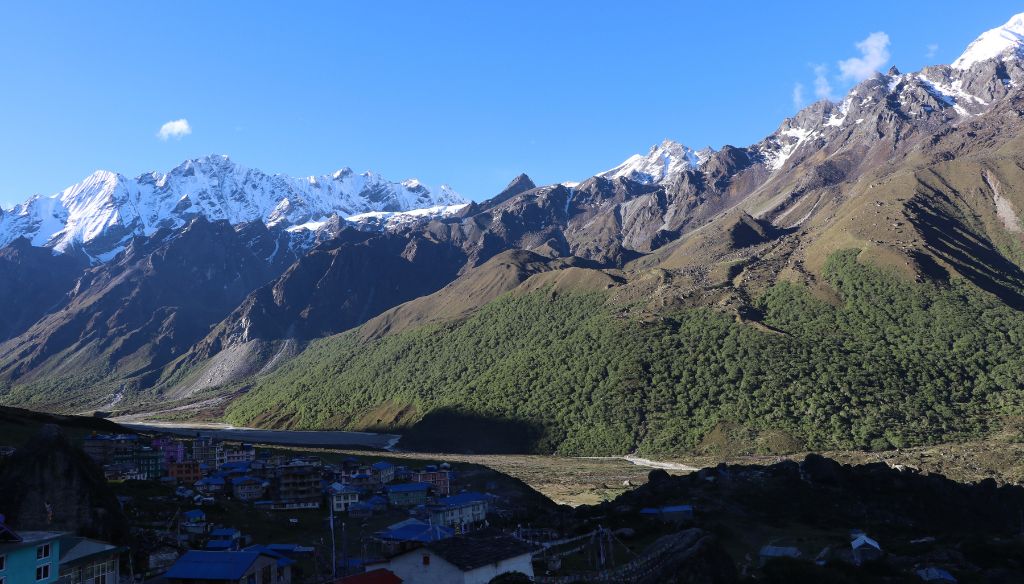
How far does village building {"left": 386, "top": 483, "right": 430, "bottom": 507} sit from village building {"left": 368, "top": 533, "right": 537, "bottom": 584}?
1590 inches

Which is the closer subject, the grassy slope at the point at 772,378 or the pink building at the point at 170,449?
the pink building at the point at 170,449

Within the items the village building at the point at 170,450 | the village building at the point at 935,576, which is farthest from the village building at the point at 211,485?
the village building at the point at 935,576

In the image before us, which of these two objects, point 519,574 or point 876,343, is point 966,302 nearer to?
point 876,343

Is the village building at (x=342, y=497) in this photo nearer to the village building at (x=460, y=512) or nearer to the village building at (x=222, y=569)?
the village building at (x=460, y=512)

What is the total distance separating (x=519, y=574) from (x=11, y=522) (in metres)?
27.5

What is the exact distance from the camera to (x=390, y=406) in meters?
175

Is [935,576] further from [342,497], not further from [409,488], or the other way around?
[342,497]

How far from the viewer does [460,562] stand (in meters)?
34.7

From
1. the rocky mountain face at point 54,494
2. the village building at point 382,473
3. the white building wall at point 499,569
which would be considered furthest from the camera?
the village building at point 382,473

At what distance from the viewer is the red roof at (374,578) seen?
35.1 m

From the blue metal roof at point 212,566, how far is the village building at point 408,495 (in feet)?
132

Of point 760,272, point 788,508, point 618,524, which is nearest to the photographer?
point 618,524

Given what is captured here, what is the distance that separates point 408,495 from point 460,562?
44.9 meters

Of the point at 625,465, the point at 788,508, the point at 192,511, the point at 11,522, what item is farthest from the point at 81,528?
the point at 625,465
